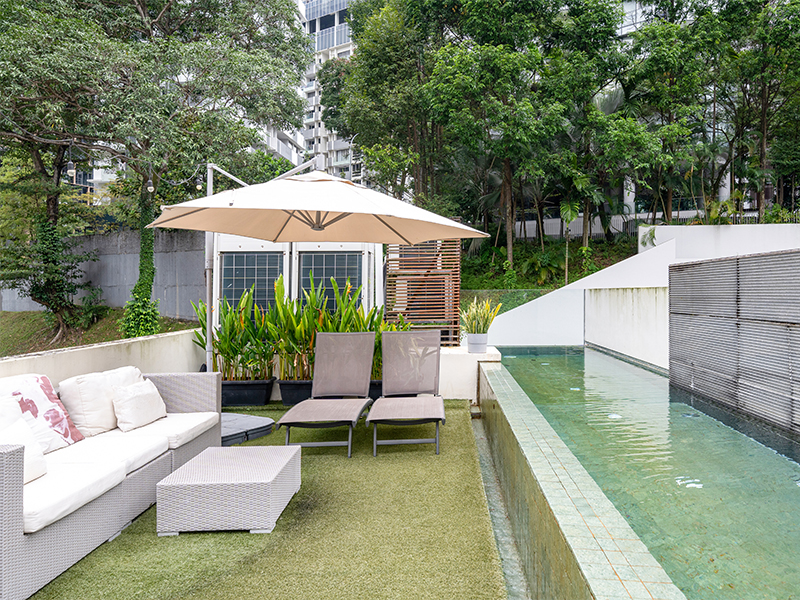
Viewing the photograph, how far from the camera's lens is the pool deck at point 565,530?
1409mm

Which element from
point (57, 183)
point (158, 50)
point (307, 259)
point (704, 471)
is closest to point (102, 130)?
point (158, 50)

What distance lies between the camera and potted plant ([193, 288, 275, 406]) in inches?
220

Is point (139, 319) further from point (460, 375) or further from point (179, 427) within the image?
point (179, 427)

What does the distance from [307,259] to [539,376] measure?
4296 millimetres

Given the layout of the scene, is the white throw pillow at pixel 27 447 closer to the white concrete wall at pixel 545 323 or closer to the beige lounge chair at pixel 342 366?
the beige lounge chair at pixel 342 366

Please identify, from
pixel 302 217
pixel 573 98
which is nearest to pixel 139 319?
pixel 302 217

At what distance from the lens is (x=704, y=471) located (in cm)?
356

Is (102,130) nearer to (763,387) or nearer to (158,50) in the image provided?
(158,50)

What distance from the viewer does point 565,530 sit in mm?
1701

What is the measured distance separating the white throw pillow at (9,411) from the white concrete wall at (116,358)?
1121 mm

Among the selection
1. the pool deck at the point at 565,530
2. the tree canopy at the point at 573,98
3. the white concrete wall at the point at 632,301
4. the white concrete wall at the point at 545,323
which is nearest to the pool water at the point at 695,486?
the pool deck at the point at 565,530

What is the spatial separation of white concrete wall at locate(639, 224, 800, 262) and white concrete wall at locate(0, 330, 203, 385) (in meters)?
15.6

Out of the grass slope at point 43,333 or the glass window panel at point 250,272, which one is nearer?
the glass window panel at point 250,272

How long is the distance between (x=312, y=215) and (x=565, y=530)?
11.5 feet
